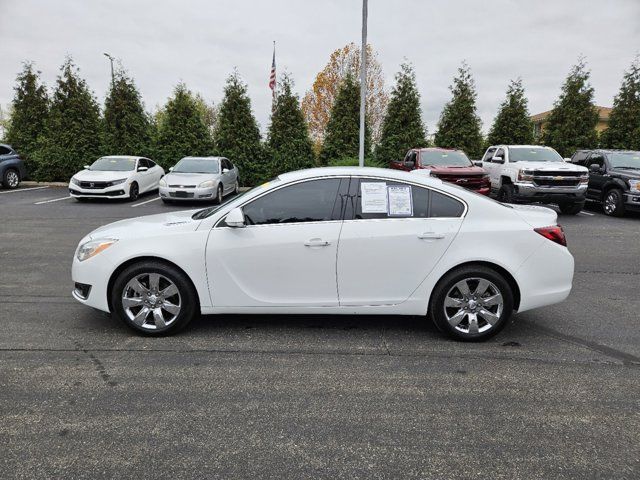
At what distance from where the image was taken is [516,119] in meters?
21.5

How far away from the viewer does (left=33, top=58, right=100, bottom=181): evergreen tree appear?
2116 centimetres

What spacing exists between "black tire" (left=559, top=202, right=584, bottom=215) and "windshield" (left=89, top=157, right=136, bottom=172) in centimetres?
1368

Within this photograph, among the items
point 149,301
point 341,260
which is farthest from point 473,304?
point 149,301

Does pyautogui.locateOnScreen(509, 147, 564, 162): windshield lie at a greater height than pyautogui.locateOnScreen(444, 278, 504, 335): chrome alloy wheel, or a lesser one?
greater

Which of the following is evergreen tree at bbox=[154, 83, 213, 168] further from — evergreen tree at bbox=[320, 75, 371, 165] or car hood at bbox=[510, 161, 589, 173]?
car hood at bbox=[510, 161, 589, 173]

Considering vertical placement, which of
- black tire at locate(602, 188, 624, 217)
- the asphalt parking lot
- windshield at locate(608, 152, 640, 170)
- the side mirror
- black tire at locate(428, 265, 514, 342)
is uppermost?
windshield at locate(608, 152, 640, 170)

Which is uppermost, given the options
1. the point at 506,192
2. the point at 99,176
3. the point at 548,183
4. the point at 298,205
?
the point at 99,176

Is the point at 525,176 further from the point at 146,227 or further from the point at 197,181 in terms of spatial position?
the point at 146,227


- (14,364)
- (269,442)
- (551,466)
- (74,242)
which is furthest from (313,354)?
(74,242)

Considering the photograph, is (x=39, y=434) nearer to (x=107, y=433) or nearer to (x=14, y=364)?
(x=107, y=433)

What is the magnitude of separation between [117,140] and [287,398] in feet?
69.0

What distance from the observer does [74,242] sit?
9.01m

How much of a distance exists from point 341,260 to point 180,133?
61.2 ft

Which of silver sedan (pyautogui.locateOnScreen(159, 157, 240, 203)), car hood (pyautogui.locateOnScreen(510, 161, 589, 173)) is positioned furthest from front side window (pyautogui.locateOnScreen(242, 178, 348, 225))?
silver sedan (pyautogui.locateOnScreen(159, 157, 240, 203))
